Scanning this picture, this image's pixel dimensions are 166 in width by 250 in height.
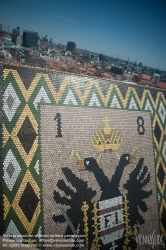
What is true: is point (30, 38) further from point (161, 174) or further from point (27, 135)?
point (161, 174)

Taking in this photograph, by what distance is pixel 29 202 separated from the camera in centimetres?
543

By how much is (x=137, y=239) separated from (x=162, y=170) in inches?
116

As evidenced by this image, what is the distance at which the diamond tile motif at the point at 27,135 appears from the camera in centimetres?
569

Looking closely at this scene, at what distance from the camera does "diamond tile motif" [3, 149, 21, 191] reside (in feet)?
17.4

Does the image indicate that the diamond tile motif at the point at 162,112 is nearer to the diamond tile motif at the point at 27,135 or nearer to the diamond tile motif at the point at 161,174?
the diamond tile motif at the point at 161,174

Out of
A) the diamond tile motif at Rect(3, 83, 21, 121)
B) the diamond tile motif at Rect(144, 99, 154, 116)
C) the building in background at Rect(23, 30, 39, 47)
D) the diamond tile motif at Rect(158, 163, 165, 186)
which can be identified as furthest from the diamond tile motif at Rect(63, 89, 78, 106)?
the building in background at Rect(23, 30, 39, 47)

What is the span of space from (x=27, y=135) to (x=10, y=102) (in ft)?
3.71

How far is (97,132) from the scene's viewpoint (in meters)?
6.98

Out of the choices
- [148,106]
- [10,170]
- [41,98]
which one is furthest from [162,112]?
[10,170]

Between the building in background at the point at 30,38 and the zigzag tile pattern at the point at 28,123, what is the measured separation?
5829 cm

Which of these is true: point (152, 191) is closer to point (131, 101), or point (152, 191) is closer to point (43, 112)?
point (131, 101)

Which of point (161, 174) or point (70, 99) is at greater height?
point (70, 99)

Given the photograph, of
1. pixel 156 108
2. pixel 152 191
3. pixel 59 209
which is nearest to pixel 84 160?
pixel 59 209

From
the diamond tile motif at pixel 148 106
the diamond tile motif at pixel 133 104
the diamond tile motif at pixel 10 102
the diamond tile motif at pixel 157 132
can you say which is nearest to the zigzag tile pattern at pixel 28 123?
the diamond tile motif at pixel 10 102
